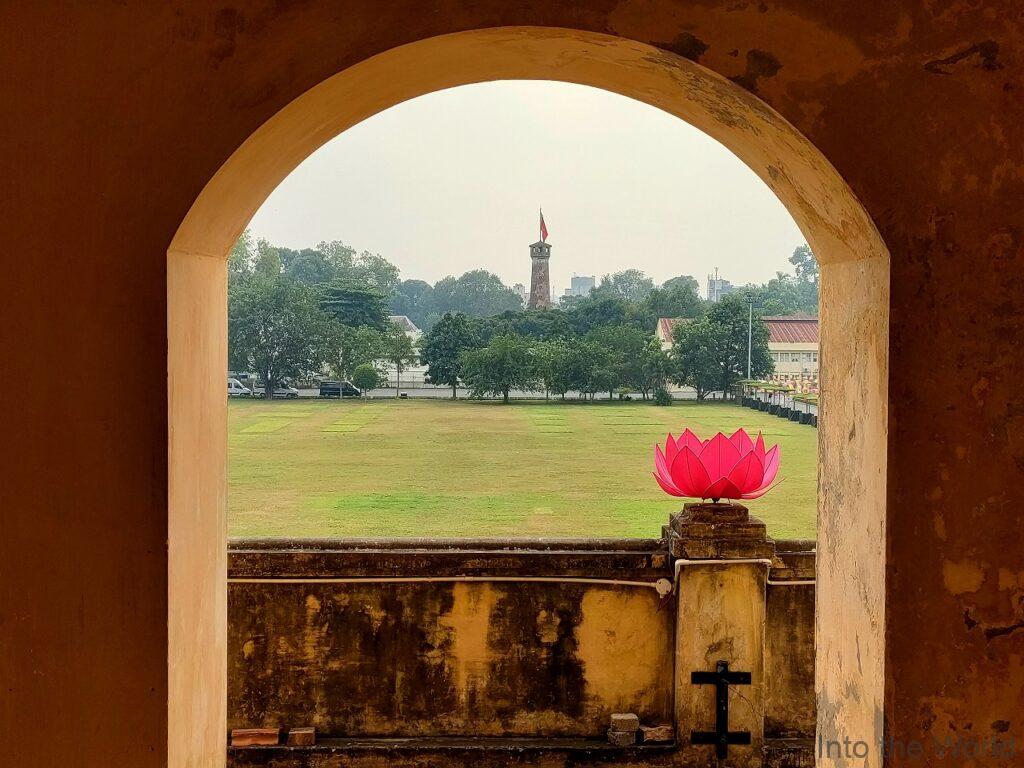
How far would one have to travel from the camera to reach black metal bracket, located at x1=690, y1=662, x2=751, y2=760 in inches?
136

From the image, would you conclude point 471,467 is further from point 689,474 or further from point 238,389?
point 689,474

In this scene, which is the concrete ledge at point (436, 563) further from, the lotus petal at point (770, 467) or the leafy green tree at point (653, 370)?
the leafy green tree at point (653, 370)

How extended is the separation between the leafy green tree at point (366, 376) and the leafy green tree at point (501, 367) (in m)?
1.65

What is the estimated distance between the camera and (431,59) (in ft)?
5.43

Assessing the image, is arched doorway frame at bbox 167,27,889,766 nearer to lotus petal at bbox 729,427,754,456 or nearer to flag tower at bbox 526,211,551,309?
lotus petal at bbox 729,427,754,456

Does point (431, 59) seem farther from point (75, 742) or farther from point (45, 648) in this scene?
point (75, 742)

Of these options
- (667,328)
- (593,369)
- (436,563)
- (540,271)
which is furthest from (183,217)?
(540,271)

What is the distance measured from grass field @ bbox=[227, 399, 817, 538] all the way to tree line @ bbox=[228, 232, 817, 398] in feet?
2.85

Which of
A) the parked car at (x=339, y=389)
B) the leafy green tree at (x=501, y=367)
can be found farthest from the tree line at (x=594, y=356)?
the parked car at (x=339, y=389)

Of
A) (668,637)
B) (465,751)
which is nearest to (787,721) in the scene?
(668,637)

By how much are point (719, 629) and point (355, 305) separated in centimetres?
1530

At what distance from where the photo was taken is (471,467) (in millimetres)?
19609

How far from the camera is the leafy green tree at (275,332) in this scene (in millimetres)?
14734

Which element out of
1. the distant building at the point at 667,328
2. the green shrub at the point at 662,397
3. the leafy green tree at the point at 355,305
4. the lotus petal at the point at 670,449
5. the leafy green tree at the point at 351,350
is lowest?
the green shrub at the point at 662,397
